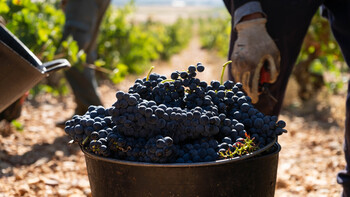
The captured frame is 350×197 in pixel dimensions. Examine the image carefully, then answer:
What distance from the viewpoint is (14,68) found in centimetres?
149

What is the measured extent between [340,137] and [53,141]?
A: 2596 mm

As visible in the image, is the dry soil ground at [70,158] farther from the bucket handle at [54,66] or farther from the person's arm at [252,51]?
the person's arm at [252,51]

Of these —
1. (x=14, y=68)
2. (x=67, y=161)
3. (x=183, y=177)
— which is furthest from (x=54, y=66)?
(x=67, y=161)

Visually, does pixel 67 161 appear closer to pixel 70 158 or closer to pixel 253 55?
pixel 70 158

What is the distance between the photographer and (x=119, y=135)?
3.74ft

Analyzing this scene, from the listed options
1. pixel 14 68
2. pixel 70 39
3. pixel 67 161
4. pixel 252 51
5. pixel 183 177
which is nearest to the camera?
pixel 183 177

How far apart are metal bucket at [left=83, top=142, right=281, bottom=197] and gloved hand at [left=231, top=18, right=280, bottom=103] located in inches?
22.1

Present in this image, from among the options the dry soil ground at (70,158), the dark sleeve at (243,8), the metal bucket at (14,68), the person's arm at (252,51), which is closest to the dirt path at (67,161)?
the dry soil ground at (70,158)

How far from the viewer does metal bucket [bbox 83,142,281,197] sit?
108 cm

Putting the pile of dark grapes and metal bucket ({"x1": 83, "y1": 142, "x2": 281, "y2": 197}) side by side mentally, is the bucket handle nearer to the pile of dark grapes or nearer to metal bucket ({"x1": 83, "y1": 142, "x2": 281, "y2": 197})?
the pile of dark grapes

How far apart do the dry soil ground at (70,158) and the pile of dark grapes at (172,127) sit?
4.16ft

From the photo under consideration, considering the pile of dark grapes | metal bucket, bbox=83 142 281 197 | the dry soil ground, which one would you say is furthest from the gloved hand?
the dry soil ground

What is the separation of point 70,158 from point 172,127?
1.97 m

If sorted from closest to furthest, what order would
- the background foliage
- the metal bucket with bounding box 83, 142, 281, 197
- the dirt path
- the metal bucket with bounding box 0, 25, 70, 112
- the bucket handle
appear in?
the metal bucket with bounding box 83, 142, 281, 197
the metal bucket with bounding box 0, 25, 70, 112
the bucket handle
the dirt path
the background foliage
